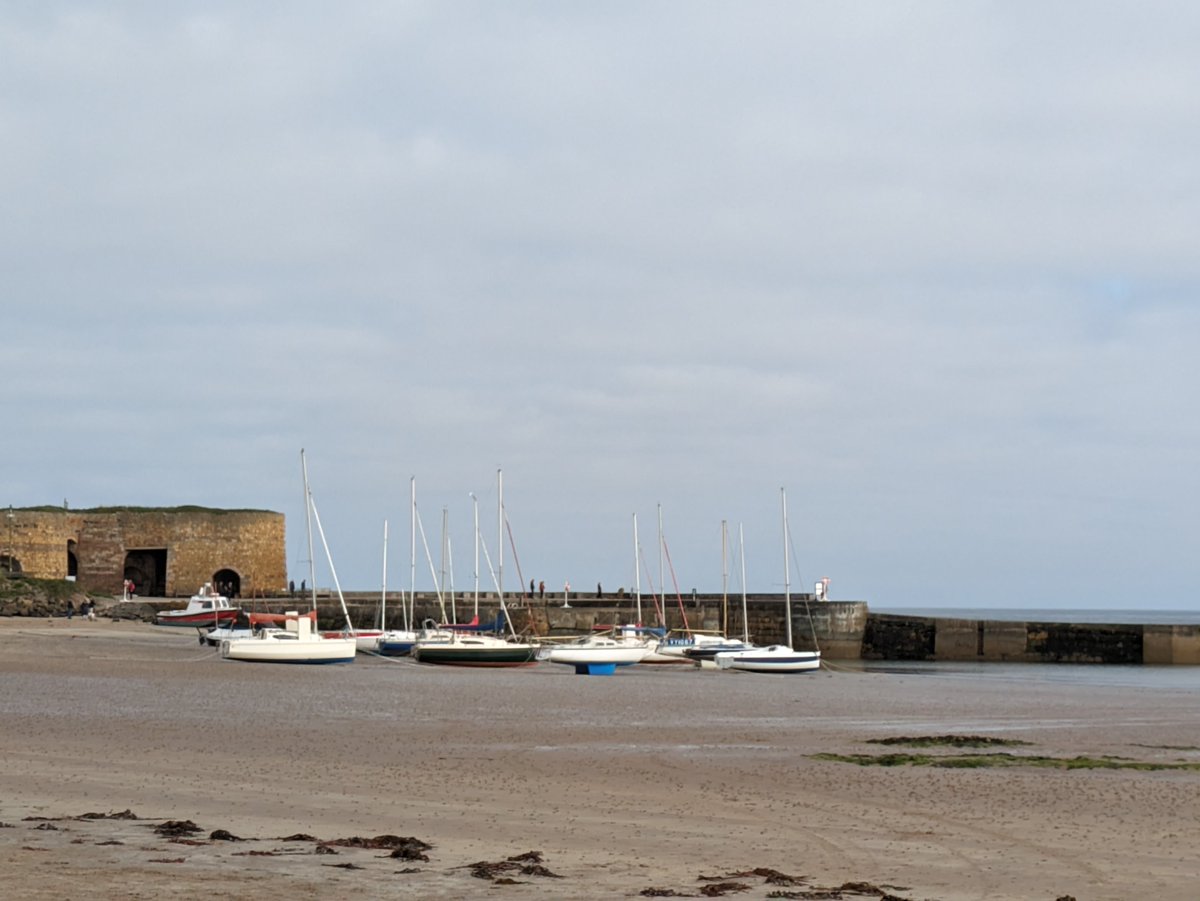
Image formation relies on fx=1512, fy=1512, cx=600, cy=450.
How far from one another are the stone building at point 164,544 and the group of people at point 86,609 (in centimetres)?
688

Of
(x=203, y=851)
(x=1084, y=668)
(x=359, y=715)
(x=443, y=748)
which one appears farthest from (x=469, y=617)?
(x=203, y=851)

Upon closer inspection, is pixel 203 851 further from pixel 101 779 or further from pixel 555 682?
pixel 555 682

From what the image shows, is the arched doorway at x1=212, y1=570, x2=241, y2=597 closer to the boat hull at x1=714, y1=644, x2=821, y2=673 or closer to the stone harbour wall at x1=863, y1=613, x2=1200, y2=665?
the stone harbour wall at x1=863, y1=613, x2=1200, y2=665

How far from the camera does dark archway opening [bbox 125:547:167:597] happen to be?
68.6m

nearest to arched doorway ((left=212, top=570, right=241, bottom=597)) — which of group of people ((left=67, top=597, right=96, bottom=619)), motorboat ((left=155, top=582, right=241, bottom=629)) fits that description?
motorboat ((left=155, top=582, right=241, bottom=629))

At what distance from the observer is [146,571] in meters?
69.1

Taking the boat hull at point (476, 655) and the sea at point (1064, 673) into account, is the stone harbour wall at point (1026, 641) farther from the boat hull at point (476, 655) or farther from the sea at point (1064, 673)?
the boat hull at point (476, 655)

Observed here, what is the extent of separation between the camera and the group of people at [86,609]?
54.3 metres

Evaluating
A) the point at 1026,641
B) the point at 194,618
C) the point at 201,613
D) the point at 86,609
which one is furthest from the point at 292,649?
the point at 1026,641

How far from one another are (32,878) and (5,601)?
48759mm

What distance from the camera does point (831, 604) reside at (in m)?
56.9

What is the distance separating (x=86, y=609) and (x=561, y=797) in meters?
46.8

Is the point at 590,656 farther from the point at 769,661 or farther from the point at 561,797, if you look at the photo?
the point at 561,797

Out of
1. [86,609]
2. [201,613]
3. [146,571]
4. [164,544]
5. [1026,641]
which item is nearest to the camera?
[1026,641]
